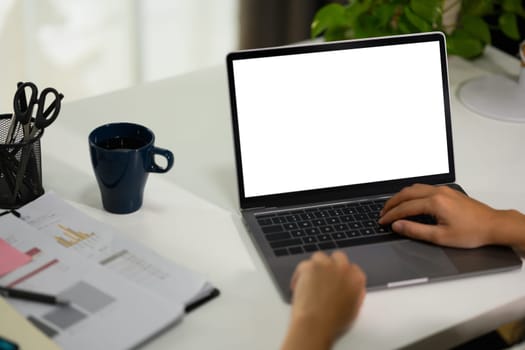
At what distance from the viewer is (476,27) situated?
1.54 m

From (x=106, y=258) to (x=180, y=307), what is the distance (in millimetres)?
142

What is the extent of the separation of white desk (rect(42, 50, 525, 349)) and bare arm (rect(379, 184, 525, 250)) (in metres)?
0.06

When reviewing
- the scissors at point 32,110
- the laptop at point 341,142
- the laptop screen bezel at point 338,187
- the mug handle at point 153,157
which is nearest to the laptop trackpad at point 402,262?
the laptop at point 341,142

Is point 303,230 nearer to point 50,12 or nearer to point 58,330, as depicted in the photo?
point 58,330

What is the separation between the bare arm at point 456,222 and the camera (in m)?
1.02

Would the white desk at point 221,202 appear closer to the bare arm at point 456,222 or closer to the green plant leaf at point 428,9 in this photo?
the bare arm at point 456,222

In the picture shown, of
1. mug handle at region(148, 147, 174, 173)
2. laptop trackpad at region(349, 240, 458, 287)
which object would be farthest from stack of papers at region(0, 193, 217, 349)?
laptop trackpad at region(349, 240, 458, 287)

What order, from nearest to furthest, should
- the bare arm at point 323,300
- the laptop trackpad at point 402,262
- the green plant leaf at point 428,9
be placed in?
the bare arm at point 323,300
the laptop trackpad at point 402,262
the green plant leaf at point 428,9

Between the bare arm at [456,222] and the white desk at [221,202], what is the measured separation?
6 centimetres

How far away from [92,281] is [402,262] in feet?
1.36

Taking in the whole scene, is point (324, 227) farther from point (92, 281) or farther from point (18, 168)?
point (18, 168)

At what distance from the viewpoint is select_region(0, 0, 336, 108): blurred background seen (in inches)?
86.0

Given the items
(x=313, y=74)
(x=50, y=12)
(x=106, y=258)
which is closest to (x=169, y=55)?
(x=50, y=12)

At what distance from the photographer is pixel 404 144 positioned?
45.1 inches
